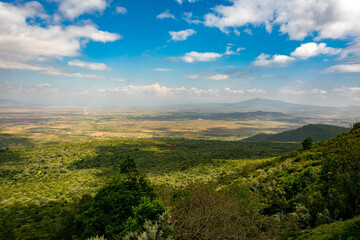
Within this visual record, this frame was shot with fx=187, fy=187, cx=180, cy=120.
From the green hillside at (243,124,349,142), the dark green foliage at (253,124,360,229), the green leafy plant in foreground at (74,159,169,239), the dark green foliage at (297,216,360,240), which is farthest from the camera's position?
the green hillside at (243,124,349,142)

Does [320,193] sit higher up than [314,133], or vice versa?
[320,193]

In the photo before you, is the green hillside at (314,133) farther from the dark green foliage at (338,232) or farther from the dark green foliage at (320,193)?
the dark green foliage at (338,232)

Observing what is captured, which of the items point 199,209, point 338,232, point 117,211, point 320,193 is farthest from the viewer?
point 320,193

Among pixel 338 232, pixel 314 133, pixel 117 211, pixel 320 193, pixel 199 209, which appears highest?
pixel 338 232

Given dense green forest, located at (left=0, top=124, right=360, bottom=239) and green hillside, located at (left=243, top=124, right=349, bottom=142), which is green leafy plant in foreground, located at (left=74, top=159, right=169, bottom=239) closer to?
dense green forest, located at (left=0, top=124, right=360, bottom=239)

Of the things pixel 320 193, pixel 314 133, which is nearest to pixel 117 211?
pixel 320 193

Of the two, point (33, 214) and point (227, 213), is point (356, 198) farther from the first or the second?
point (33, 214)

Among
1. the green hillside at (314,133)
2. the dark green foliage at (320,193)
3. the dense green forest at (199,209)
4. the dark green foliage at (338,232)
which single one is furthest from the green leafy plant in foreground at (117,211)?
the green hillside at (314,133)

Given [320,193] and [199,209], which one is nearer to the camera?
[199,209]

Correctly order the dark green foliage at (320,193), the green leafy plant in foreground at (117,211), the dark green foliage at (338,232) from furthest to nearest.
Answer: the dark green foliage at (320,193) < the green leafy plant in foreground at (117,211) < the dark green foliage at (338,232)

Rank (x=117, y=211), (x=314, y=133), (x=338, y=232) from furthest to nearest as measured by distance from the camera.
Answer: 1. (x=314, y=133)
2. (x=117, y=211)
3. (x=338, y=232)

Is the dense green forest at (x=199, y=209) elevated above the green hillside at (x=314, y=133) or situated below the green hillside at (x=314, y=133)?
above

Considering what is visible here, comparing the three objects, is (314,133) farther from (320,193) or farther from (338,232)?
(338,232)

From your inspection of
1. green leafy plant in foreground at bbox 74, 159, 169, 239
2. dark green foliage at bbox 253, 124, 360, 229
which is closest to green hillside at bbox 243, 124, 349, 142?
dark green foliage at bbox 253, 124, 360, 229
